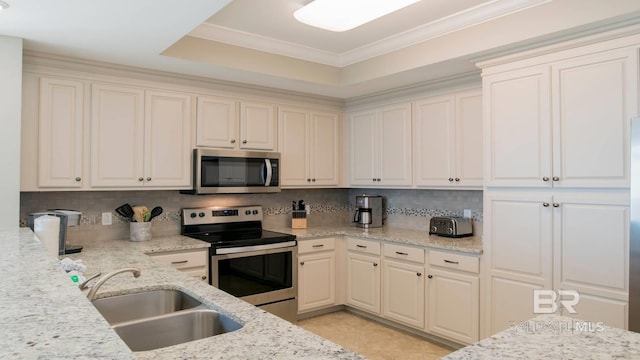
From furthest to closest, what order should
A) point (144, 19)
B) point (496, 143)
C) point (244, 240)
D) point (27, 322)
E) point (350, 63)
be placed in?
point (350, 63) → point (244, 240) → point (496, 143) → point (144, 19) → point (27, 322)

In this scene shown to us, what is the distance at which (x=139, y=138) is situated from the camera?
347cm

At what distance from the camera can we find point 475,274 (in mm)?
3199

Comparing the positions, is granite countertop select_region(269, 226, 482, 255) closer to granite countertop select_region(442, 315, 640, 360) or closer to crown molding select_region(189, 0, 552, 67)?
crown molding select_region(189, 0, 552, 67)

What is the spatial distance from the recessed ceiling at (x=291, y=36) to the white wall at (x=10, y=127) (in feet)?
0.42

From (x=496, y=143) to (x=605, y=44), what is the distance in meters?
0.85

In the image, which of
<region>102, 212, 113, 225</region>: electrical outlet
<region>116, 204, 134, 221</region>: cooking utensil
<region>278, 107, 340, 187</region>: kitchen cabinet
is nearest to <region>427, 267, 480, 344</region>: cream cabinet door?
<region>278, 107, 340, 187</region>: kitchen cabinet

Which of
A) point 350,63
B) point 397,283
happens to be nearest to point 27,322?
point 397,283

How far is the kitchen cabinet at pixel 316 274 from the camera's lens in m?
4.00

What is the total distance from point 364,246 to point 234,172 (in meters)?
1.38

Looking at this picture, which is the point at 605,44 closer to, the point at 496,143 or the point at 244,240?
the point at 496,143

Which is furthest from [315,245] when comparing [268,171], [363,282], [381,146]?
[381,146]

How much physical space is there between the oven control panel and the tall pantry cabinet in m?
2.21

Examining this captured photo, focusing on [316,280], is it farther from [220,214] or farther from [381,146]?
[381,146]

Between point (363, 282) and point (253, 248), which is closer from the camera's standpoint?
point (253, 248)
